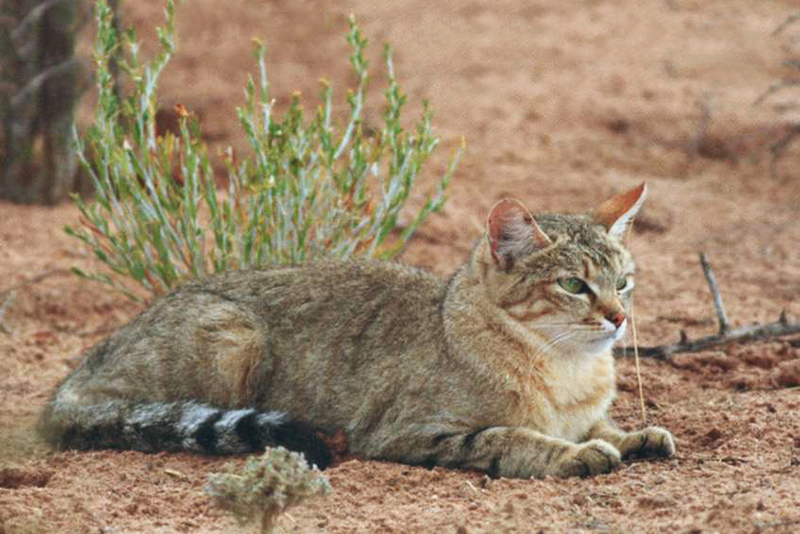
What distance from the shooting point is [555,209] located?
9.07 metres

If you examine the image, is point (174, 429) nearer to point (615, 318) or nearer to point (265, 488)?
point (265, 488)

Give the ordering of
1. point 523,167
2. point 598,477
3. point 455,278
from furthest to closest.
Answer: point 523,167
point 455,278
point 598,477

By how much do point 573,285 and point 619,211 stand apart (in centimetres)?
52

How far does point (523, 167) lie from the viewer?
33.0ft

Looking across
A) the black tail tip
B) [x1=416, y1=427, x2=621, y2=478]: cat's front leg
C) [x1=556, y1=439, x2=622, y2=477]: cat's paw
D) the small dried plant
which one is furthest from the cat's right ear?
the small dried plant

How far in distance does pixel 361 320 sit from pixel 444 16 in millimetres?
7825

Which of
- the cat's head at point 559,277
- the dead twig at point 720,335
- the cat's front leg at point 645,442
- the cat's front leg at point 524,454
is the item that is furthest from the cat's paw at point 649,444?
the dead twig at point 720,335

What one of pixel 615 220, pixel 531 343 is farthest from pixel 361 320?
pixel 615 220

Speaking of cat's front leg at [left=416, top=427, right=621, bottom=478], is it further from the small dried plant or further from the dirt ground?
the small dried plant

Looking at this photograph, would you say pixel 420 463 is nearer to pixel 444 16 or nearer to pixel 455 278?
pixel 455 278

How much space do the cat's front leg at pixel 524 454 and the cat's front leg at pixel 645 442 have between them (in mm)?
164

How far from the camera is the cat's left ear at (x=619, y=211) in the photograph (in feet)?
17.9

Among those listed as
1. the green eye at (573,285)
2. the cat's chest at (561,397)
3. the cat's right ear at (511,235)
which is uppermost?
the cat's right ear at (511,235)

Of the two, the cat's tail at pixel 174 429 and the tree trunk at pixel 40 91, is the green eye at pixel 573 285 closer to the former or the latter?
the cat's tail at pixel 174 429
